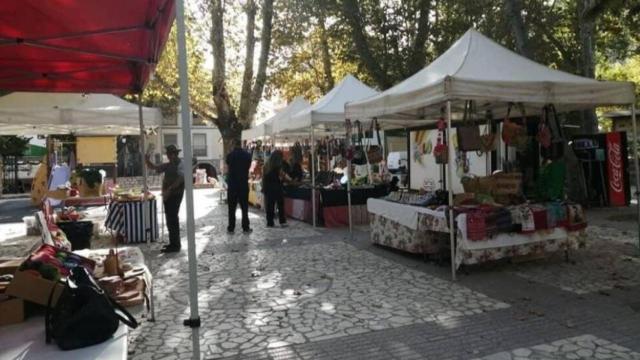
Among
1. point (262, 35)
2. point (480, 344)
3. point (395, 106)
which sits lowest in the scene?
point (480, 344)

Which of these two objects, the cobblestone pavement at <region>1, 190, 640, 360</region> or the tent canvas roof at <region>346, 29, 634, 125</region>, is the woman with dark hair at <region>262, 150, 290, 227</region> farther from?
the tent canvas roof at <region>346, 29, 634, 125</region>

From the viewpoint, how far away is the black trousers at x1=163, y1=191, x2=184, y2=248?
8.26m

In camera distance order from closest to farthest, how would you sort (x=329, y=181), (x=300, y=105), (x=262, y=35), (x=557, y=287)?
(x=557, y=287) → (x=329, y=181) → (x=300, y=105) → (x=262, y=35)

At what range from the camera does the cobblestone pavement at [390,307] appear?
417cm

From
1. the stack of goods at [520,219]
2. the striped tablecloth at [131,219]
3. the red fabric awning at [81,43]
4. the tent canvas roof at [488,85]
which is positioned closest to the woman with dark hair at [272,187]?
the striped tablecloth at [131,219]

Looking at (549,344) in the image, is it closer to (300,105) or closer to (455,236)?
(455,236)

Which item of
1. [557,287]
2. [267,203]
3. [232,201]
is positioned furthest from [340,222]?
[557,287]

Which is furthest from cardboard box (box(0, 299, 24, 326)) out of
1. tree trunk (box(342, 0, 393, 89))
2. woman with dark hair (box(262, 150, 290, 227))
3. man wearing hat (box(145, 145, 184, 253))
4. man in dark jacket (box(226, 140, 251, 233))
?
tree trunk (box(342, 0, 393, 89))

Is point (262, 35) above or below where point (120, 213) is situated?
above

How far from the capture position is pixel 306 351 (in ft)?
13.6

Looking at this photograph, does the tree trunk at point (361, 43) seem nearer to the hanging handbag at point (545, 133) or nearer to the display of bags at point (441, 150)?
the hanging handbag at point (545, 133)

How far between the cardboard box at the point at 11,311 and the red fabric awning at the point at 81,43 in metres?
1.93

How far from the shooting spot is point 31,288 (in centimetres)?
346

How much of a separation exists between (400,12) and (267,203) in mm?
9371
